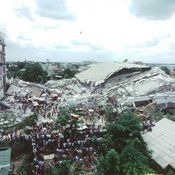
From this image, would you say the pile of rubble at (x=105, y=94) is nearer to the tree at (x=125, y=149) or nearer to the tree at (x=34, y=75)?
the tree at (x=125, y=149)

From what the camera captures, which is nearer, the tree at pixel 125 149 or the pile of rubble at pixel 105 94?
the tree at pixel 125 149

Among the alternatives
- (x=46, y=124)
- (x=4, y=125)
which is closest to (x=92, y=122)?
(x=46, y=124)

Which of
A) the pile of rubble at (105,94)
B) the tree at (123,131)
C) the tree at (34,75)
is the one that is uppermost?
the tree at (123,131)

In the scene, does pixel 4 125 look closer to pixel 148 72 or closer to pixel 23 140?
pixel 23 140

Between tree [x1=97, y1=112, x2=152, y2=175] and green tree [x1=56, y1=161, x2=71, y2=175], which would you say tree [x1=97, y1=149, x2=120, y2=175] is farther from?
green tree [x1=56, y1=161, x2=71, y2=175]

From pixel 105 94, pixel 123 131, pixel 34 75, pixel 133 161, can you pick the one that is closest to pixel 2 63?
pixel 105 94

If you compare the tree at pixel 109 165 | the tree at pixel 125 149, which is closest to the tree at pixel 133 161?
the tree at pixel 125 149

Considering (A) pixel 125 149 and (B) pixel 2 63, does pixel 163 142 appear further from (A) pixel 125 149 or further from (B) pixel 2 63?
(B) pixel 2 63

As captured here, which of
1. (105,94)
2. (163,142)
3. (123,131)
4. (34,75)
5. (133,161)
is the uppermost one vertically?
(123,131)
